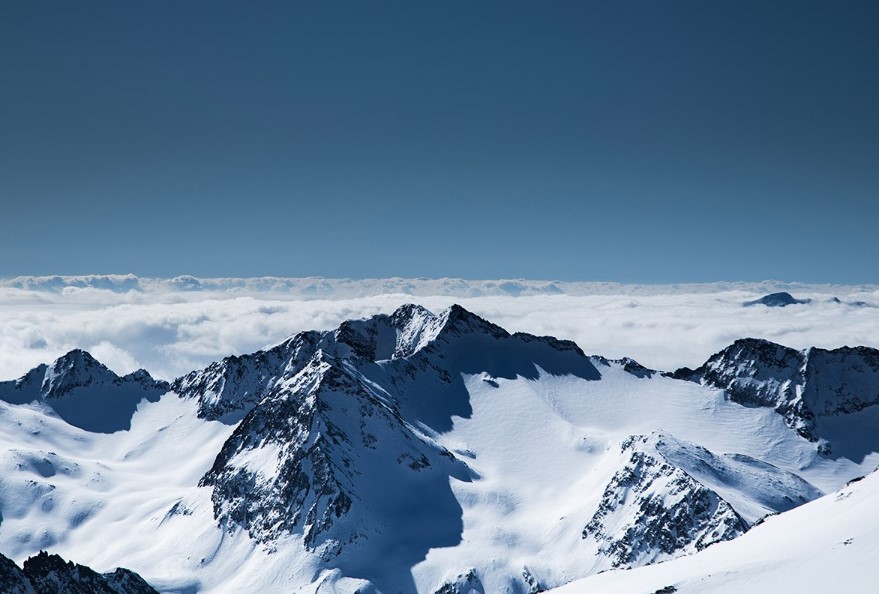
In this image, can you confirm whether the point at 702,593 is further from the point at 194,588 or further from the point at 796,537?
the point at 194,588

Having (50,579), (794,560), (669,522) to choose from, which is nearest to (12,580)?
(50,579)

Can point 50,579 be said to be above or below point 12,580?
below

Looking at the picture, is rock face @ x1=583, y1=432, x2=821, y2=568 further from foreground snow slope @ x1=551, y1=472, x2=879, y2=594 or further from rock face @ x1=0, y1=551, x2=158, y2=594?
rock face @ x1=0, y1=551, x2=158, y2=594

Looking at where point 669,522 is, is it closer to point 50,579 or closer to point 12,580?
point 50,579

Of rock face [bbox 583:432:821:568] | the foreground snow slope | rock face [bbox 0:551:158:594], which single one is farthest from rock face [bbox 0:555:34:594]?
rock face [bbox 583:432:821:568]

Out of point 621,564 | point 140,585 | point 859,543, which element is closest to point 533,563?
point 621,564
